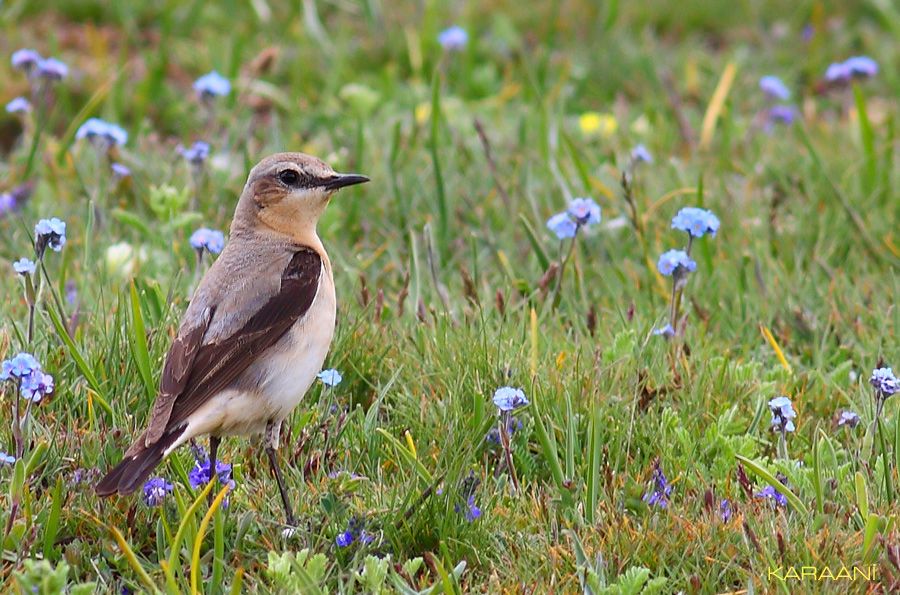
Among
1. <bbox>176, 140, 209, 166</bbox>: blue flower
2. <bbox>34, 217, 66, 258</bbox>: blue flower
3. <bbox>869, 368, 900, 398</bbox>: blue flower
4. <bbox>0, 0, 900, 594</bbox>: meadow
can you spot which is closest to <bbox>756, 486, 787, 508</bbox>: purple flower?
<bbox>0, 0, 900, 594</bbox>: meadow

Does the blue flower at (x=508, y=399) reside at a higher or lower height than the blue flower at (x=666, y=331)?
higher

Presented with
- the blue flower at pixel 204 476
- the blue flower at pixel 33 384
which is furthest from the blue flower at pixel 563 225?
the blue flower at pixel 33 384

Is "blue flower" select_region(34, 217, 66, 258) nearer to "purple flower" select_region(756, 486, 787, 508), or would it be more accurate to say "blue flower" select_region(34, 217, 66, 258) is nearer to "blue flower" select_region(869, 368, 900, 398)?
"purple flower" select_region(756, 486, 787, 508)

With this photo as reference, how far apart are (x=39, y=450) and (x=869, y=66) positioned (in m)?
5.42

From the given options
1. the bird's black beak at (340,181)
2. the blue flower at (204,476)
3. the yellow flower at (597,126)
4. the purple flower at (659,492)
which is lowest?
the yellow flower at (597,126)

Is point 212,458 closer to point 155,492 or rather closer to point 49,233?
point 155,492

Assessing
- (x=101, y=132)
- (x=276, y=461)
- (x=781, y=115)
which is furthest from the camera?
(x=781, y=115)

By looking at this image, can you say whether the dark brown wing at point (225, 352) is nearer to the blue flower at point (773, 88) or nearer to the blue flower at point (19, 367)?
the blue flower at point (19, 367)

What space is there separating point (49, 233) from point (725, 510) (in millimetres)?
2410

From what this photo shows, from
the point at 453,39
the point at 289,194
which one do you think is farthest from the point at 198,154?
the point at 453,39

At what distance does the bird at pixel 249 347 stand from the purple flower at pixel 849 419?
73.0 inches

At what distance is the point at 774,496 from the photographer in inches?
167

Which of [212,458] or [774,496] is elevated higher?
[212,458]

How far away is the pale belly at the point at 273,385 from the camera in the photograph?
4.33 meters
